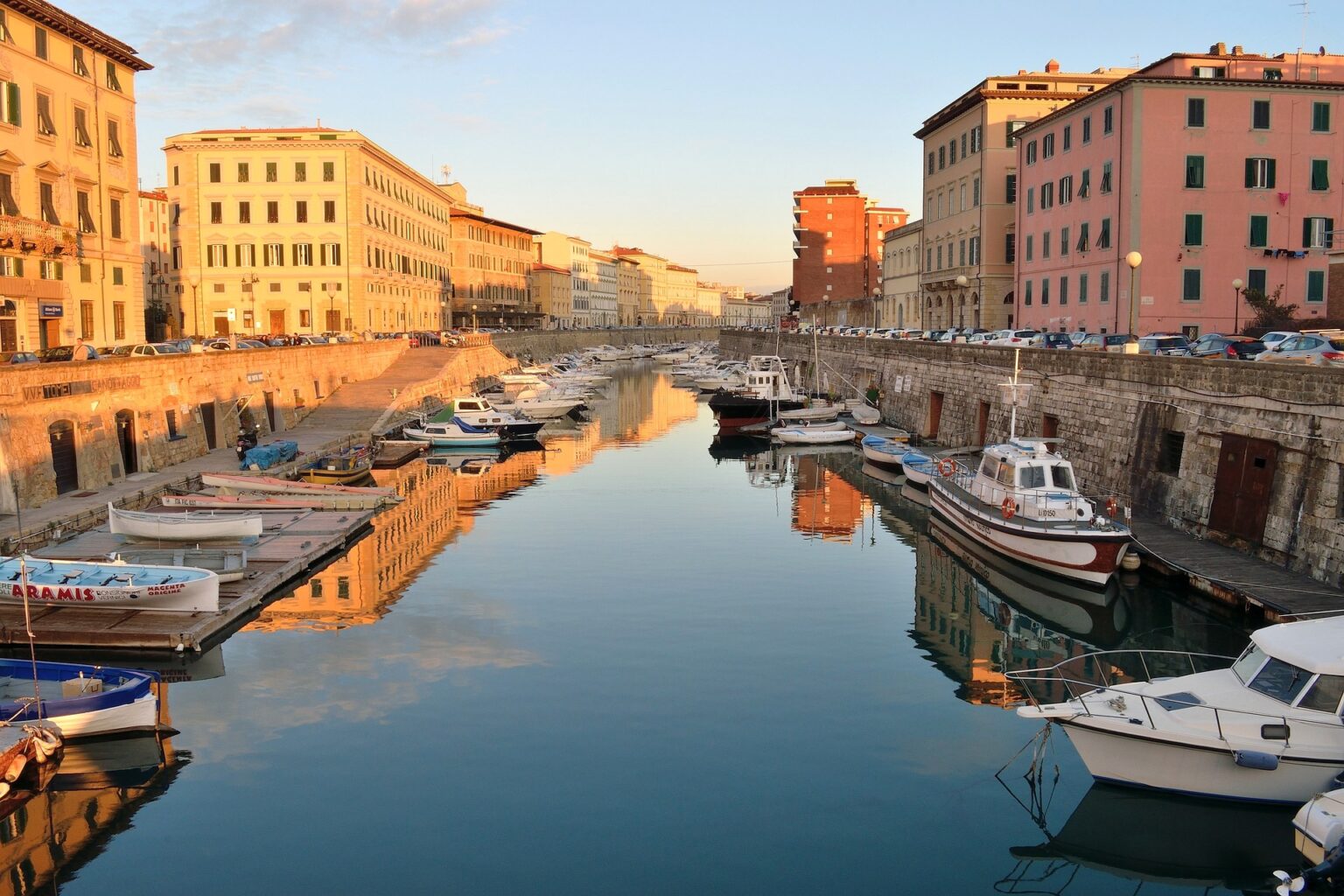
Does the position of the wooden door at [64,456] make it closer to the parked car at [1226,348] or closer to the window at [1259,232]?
the parked car at [1226,348]

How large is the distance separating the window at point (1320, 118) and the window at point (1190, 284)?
8.12 meters

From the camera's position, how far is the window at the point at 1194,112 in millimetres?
49469

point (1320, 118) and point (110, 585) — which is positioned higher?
point (1320, 118)

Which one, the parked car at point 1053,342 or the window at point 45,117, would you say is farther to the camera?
the parked car at point 1053,342

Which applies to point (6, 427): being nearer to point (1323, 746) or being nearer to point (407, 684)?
point (407, 684)

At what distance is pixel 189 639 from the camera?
21734mm

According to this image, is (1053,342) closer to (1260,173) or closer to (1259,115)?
(1260,173)

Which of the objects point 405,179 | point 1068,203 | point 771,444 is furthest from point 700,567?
point 405,179

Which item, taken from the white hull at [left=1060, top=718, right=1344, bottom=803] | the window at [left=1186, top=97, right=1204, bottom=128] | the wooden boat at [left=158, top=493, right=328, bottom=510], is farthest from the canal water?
the window at [left=1186, top=97, right=1204, bottom=128]

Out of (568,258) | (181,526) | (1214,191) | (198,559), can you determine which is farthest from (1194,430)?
(568,258)

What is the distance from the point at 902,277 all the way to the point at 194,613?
77864 mm

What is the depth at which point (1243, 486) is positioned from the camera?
1032 inches

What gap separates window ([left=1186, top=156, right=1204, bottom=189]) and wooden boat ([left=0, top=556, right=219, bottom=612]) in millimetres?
44942

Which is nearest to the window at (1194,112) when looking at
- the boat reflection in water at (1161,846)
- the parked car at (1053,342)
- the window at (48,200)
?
the parked car at (1053,342)
